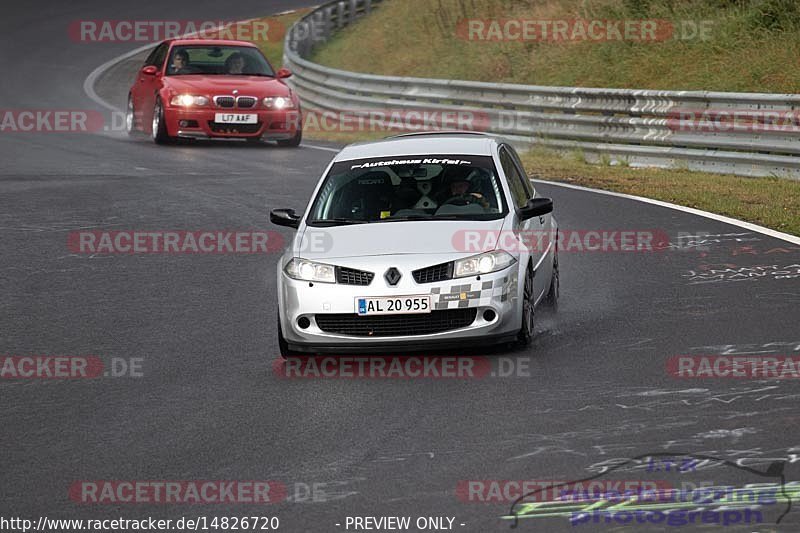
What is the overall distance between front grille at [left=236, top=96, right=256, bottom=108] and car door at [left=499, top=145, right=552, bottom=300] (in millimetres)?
12355

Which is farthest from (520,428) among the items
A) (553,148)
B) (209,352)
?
(553,148)

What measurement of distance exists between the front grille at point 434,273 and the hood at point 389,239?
91 millimetres

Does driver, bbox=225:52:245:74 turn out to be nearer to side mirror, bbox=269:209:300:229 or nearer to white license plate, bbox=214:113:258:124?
white license plate, bbox=214:113:258:124

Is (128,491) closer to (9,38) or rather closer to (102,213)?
(102,213)

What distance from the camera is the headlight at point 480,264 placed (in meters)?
8.98

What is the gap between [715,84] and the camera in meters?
24.0

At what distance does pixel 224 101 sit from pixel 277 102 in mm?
842

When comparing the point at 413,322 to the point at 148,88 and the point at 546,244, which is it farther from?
the point at 148,88

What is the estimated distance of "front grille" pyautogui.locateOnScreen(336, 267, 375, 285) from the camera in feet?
29.4

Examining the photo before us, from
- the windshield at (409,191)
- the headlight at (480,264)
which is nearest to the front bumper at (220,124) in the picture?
the windshield at (409,191)

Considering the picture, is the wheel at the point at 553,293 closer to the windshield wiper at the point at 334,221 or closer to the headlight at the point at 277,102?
the windshield wiper at the point at 334,221

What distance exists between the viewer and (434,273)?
8.96 m

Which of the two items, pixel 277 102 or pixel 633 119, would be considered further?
pixel 277 102

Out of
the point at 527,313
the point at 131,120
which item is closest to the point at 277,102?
the point at 131,120
